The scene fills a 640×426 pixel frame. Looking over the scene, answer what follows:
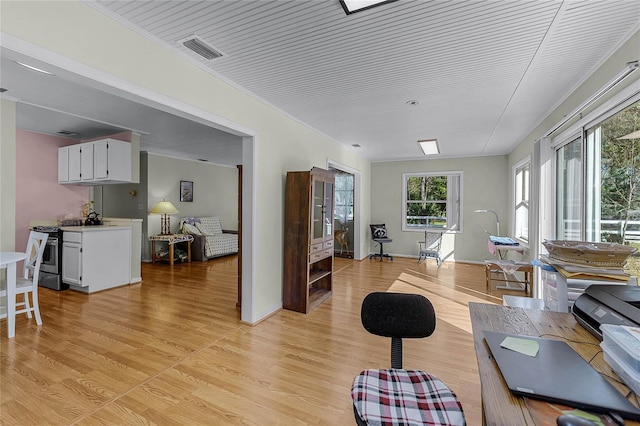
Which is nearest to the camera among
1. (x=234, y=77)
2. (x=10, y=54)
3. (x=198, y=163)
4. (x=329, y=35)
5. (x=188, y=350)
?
(x=10, y=54)

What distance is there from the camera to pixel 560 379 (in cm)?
Answer: 87

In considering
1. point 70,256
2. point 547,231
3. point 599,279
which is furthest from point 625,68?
point 70,256

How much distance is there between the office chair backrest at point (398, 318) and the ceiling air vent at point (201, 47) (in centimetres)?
222

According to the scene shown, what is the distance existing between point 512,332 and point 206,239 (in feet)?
21.6

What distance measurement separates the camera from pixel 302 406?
1.91 metres

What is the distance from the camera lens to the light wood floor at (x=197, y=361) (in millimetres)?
1853

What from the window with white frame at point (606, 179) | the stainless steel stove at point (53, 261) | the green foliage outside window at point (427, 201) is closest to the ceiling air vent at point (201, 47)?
the window with white frame at point (606, 179)

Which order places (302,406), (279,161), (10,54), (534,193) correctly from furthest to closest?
1. (534,193)
2. (279,161)
3. (302,406)
4. (10,54)

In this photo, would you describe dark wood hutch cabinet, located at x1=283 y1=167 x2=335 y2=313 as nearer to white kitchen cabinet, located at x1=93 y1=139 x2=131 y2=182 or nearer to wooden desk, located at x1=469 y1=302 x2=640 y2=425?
wooden desk, located at x1=469 y1=302 x2=640 y2=425

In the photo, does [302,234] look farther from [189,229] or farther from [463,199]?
[463,199]

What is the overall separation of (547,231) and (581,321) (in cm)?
312

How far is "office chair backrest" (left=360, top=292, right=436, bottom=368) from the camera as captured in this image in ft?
4.56

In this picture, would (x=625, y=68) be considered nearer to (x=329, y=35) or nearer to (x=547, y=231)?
(x=329, y=35)

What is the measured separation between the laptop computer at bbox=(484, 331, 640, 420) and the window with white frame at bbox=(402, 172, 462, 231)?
6362 mm
